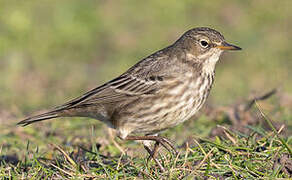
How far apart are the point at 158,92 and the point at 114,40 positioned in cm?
936

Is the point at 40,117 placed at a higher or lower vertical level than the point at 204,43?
lower

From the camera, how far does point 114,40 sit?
15.6 metres

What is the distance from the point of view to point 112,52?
15.1 meters

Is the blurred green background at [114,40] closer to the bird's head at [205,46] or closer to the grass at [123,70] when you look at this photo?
the grass at [123,70]

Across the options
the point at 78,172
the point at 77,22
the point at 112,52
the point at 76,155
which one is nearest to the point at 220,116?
the point at 76,155

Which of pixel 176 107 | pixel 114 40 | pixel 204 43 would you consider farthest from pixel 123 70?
pixel 176 107

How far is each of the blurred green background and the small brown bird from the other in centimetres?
407

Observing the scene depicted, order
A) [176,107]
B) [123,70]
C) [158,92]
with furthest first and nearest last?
1. [123,70]
2. [158,92]
3. [176,107]

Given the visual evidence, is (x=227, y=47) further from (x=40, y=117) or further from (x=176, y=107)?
(x=40, y=117)

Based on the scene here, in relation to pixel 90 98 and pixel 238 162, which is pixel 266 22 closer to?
pixel 90 98

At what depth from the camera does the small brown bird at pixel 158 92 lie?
622 cm

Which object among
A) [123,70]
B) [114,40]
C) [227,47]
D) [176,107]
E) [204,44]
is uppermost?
[114,40]

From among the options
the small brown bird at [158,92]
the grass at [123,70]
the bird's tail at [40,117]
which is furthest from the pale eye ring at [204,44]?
the bird's tail at [40,117]

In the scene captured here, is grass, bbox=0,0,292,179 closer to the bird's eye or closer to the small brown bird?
the small brown bird
